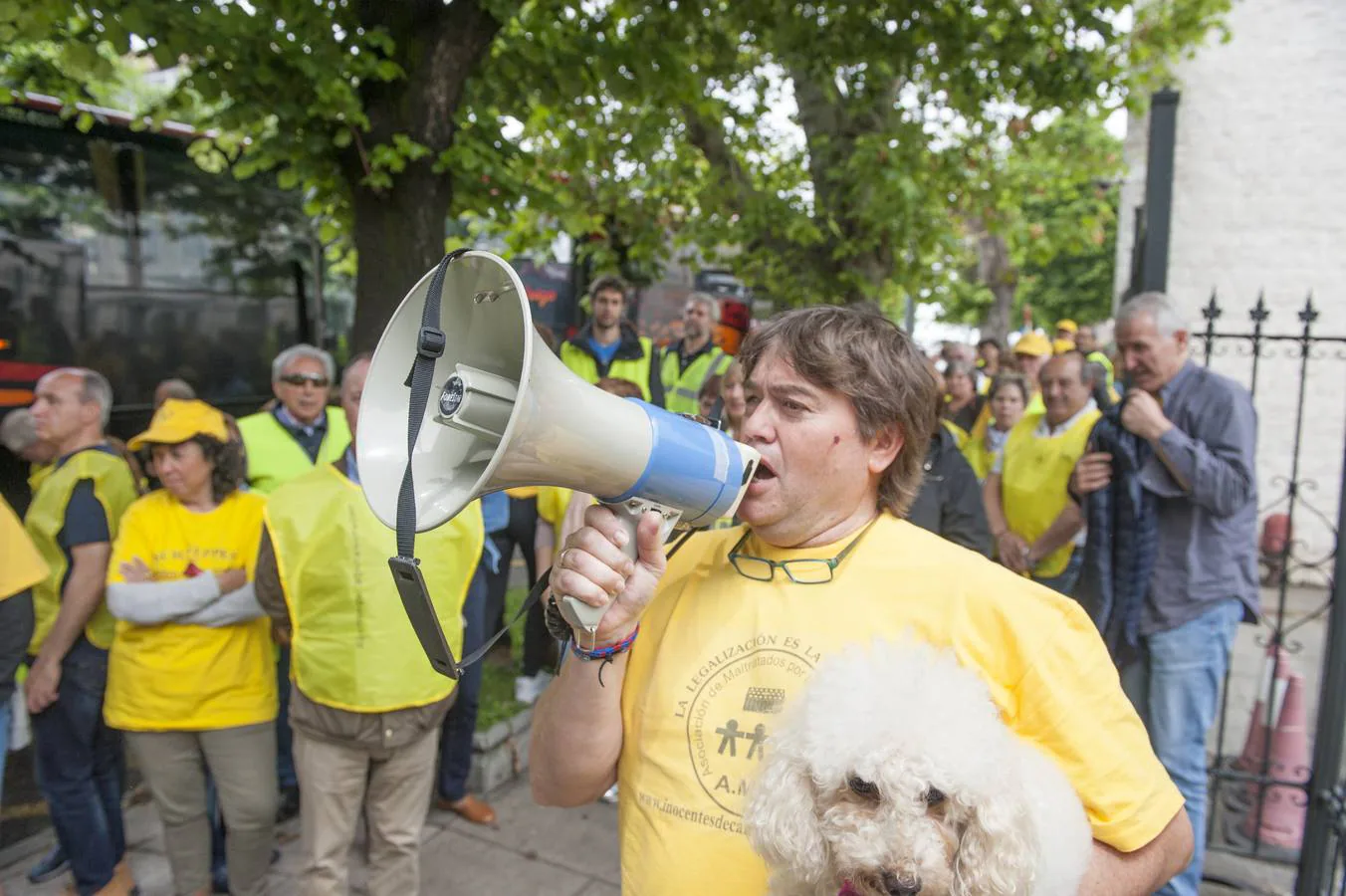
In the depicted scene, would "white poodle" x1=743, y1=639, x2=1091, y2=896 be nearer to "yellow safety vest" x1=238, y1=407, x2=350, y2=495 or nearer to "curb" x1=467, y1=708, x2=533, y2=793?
"curb" x1=467, y1=708, x2=533, y2=793

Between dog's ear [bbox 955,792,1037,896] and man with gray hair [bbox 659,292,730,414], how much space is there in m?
5.16

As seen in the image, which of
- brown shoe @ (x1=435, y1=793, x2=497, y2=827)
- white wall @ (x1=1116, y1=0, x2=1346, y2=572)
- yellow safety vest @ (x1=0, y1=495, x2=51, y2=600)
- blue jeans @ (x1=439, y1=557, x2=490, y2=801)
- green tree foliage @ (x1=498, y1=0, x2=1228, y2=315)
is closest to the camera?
yellow safety vest @ (x1=0, y1=495, x2=51, y2=600)

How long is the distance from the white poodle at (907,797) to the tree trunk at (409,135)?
355 cm

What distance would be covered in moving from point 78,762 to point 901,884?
3292mm

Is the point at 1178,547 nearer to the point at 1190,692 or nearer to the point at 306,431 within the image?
the point at 1190,692

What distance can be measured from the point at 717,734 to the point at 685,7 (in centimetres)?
465

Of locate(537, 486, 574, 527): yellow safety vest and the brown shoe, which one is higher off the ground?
locate(537, 486, 574, 527): yellow safety vest

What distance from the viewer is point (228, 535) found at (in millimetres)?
3291

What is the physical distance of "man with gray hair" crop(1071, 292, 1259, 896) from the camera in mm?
3348

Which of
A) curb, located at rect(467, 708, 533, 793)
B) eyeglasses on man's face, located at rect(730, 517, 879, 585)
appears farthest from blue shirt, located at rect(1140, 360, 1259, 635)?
curb, located at rect(467, 708, 533, 793)

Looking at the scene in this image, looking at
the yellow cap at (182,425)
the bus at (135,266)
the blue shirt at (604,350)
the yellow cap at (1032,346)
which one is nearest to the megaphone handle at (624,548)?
the yellow cap at (182,425)

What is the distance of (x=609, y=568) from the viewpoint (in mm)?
1373

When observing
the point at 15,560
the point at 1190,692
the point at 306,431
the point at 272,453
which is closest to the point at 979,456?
the point at 1190,692

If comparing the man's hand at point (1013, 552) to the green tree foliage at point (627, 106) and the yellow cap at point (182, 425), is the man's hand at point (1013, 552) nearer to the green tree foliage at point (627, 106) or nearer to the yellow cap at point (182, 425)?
the green tree foliage at point (627, 106)
